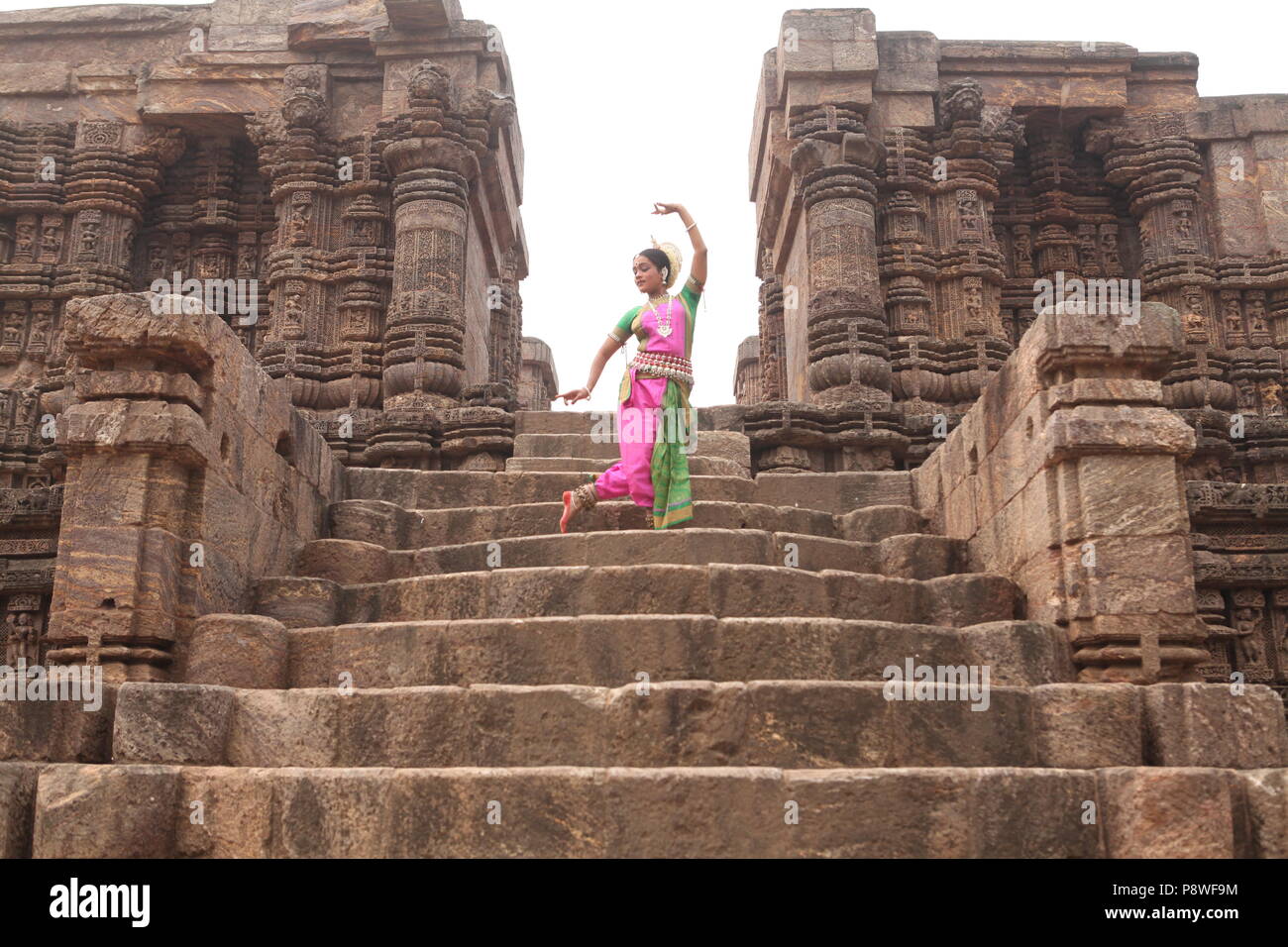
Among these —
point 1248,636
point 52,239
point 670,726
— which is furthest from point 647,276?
point 52,239

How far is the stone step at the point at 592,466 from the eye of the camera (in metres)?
8.45

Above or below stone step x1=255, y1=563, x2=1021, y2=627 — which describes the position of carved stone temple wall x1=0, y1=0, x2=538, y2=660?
above

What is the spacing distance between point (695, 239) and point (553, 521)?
1.90 meters

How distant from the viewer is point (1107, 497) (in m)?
5.13

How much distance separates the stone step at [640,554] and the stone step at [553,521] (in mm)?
324

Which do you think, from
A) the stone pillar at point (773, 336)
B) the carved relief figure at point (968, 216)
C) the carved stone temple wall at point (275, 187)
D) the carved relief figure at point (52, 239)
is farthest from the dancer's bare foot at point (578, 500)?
the carved relief figure at point (52, 239)

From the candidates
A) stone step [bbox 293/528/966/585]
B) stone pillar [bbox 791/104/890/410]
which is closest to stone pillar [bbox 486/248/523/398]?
stone pillar [bbox 791/104/890/410]

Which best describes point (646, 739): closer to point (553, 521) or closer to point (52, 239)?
point (553, 521)

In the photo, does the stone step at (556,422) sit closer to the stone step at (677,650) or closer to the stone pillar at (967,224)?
the stone pillar at (967,224)

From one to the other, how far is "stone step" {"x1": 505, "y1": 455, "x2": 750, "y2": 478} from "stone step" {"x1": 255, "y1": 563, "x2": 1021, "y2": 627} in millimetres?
2523

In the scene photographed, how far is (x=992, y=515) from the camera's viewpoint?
6.30 m

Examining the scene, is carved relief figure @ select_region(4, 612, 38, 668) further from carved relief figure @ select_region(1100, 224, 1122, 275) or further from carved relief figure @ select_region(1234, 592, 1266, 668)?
carved relief figure @ select_region(1100, 224, 1122, 275)

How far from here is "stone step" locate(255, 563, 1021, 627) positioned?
541 cm
